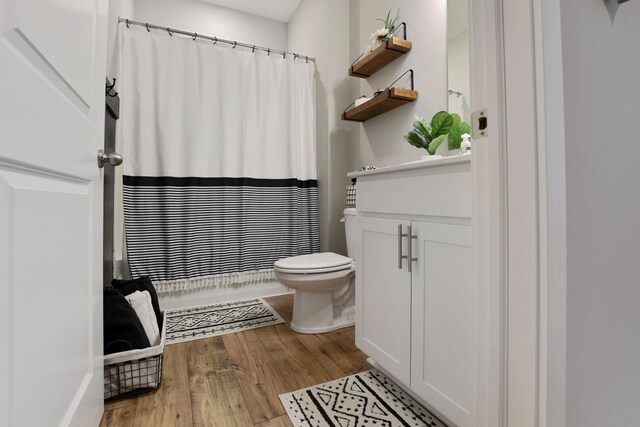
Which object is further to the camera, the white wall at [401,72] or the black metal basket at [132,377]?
the white wall at [401,72]

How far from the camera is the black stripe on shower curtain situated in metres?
2.01

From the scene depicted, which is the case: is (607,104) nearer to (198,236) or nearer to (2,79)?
(2,79)

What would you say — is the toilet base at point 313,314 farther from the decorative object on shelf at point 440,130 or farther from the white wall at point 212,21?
the white wall at point 212,21

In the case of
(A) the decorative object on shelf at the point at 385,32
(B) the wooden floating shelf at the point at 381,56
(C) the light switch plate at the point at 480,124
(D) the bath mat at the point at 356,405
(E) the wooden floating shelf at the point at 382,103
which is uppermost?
(A) the decorative object on shelf at the point at 385,32

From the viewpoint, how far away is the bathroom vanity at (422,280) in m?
0.86

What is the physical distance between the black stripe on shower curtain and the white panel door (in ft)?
4.05

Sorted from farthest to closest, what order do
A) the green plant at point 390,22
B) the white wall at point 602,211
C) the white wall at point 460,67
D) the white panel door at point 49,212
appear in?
the green plant at point 390,22 < the white wall at point 460,67 < the white wall at point 602,211 < the white panel door at point 49,212

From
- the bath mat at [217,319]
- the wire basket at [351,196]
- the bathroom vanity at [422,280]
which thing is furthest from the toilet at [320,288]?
the bathroom vanity at [422,280]

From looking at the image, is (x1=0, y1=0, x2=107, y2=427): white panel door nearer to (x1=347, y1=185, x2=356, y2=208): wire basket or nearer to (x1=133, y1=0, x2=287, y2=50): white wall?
(x1=347, y1=185, x2=356, y2=208): wire basket

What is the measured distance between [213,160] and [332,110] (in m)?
1.03

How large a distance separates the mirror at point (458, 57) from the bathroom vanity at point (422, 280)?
27.4 inches

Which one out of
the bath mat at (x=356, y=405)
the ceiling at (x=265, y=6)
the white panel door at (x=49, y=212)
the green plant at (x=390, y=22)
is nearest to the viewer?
A: the white panel door at (x=49, y=212)

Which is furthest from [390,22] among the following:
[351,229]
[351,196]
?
[351,229]

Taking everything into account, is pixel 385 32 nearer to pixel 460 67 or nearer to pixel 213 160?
pixel 460 67
